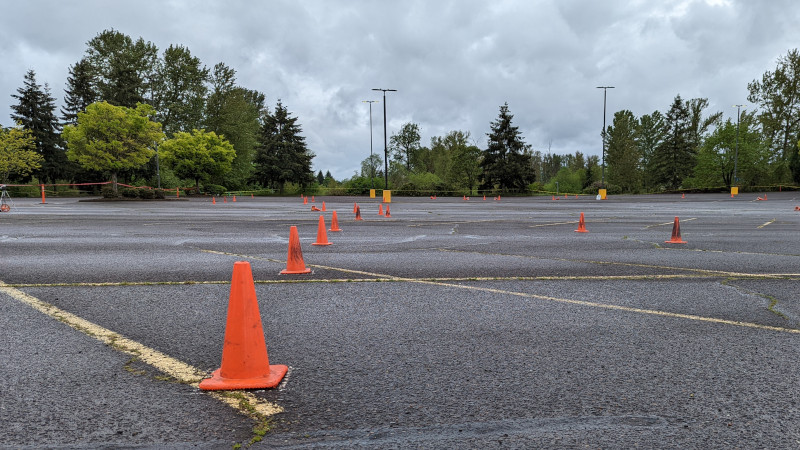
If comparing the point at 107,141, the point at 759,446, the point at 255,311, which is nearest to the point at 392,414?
the point at 255,311

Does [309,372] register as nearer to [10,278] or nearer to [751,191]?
[10,278]

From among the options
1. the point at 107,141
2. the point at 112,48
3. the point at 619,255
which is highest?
the point at 112,48

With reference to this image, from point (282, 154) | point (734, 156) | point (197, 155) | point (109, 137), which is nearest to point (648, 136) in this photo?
point (734, 156)

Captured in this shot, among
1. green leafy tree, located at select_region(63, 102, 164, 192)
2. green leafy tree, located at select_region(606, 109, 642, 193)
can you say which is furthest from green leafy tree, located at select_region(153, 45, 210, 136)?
green leafy tree, located at select_region(606, 109, 642, 193)

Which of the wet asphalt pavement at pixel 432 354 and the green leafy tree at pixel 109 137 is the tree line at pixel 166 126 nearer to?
the green leafy tree at pixel 109 137

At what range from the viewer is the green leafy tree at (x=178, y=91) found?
66250 millimetres

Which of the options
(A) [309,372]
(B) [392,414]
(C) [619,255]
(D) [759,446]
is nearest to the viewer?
(D) [759,446]

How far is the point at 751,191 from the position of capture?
180 feet

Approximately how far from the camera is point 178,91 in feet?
221

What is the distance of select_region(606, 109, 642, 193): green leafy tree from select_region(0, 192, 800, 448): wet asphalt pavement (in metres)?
76.8

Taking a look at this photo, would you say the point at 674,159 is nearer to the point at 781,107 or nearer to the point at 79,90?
the point at 781,107

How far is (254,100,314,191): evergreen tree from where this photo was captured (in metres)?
63.6

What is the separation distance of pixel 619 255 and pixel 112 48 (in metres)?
71.9

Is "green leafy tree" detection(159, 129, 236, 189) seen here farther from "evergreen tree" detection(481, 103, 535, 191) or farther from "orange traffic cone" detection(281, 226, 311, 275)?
"orange traffic cone" detection(281, 226, 311, 275)
